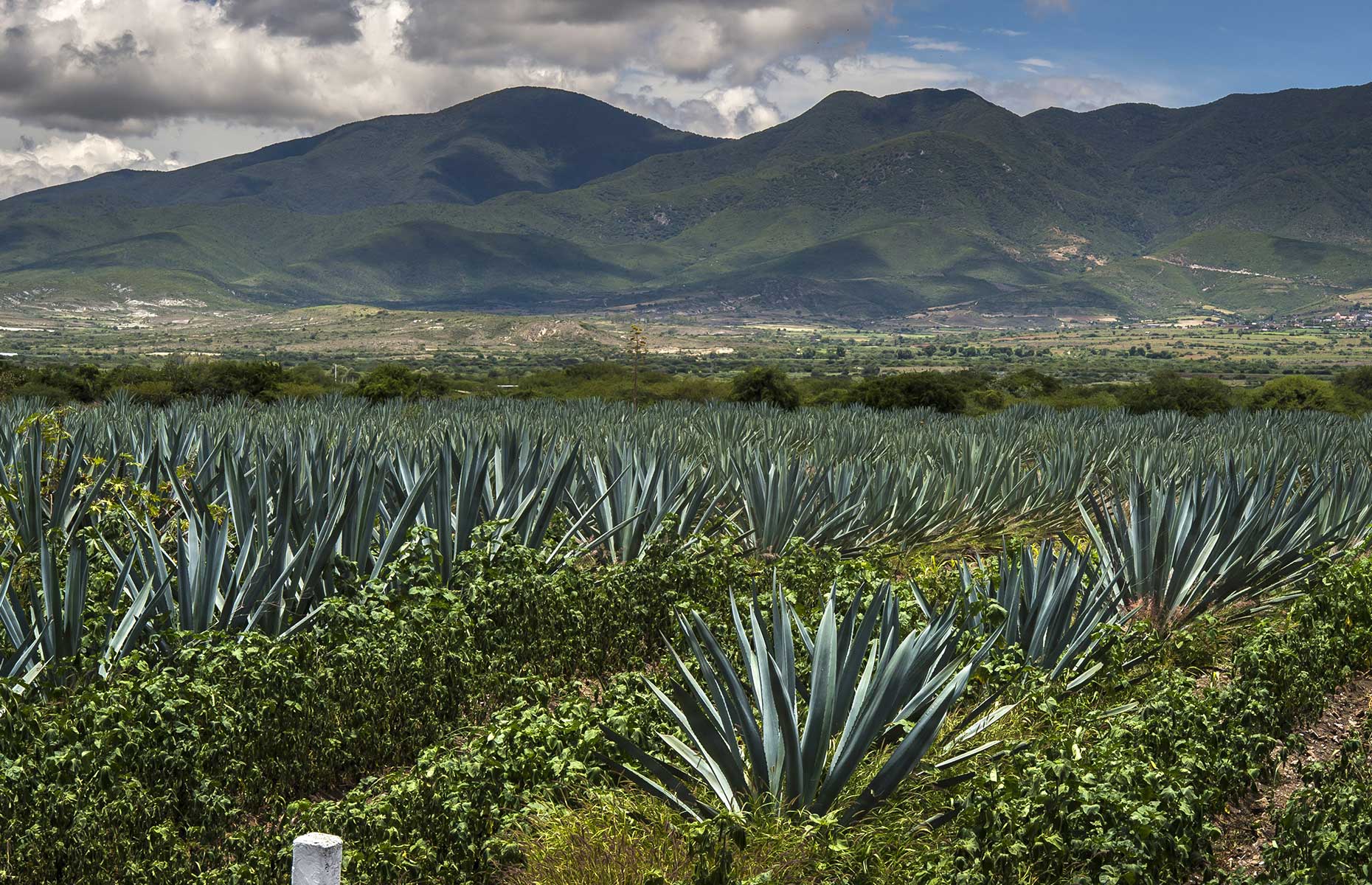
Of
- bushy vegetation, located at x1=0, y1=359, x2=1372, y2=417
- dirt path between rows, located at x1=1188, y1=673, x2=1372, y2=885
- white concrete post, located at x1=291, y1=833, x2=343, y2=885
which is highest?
white concrete post, located at x1=291, y1=833, x2=343, y2=885

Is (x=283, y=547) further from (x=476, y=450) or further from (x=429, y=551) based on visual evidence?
(x=476, y=450)

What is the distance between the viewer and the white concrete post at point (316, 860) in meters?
2.43

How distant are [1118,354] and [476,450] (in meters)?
150

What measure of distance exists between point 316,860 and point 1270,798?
125 inches

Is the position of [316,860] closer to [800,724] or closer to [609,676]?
[800,724]

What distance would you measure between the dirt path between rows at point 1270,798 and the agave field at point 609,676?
10 centimetres

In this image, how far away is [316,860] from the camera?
2434 mm

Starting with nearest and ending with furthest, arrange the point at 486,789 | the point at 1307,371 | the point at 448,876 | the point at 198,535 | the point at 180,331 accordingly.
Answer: the point at 448,876, the point at 486,789, the point at 198,535, the point at 1307,371, the point at 180,331

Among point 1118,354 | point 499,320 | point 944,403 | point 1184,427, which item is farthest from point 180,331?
point 1184,427

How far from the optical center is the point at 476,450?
6.79m

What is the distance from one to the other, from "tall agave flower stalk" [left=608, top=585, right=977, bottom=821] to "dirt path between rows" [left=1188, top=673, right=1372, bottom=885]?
0.93m

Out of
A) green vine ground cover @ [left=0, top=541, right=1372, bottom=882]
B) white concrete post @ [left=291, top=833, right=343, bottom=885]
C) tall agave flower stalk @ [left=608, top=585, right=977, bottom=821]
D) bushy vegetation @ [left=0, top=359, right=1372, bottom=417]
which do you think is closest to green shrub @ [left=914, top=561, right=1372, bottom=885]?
green vine ground cover @ [left=0, top=541, right=1372, bottom=882]

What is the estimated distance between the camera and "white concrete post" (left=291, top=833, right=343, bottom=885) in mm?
2432

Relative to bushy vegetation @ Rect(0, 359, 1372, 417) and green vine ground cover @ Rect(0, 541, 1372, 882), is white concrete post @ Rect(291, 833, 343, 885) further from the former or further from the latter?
bushy vegetation @ Rect(0, 359, 1372, 417)
